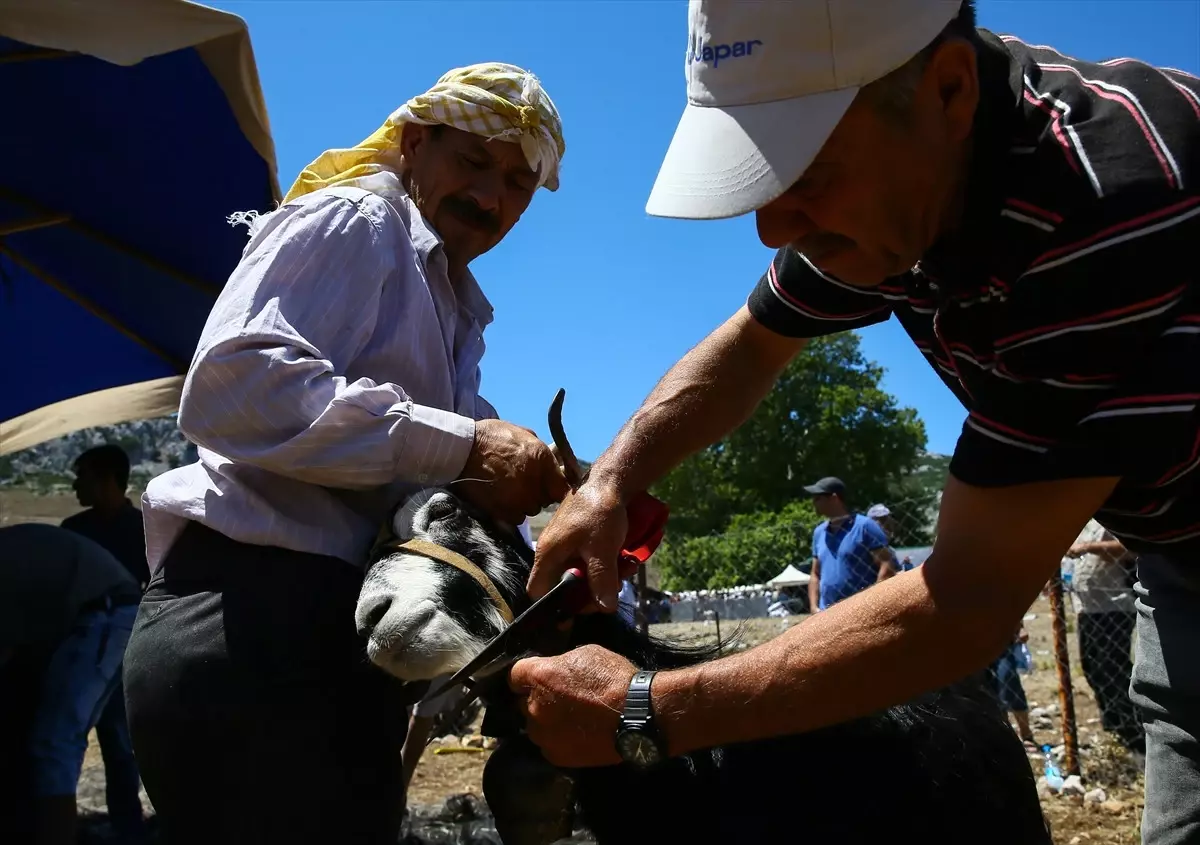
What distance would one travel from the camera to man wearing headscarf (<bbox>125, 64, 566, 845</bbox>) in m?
1.73

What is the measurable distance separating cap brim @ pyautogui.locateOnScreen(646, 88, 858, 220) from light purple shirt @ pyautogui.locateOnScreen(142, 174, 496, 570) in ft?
2.11

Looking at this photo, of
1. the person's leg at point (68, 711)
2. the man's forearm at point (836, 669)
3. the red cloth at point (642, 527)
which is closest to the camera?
the man's forearm at point (836, 669)

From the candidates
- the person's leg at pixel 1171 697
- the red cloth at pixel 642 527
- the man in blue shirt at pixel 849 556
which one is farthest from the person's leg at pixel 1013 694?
the red cloth at pixel 642 527

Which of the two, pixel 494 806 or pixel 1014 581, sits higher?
pixel 1014 581

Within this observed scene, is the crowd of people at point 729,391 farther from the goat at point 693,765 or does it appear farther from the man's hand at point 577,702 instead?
the goat at point 693,765

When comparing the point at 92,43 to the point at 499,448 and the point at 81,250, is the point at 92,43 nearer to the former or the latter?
the point at 81,250

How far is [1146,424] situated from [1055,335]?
0.54ft

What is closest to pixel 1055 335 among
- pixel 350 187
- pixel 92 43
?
pixel 350 187

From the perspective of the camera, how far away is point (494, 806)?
1.74 m

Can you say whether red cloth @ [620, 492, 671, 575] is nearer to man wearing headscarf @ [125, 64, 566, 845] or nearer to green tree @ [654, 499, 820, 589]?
man wearing headscarf @ [125, 64, 566, 845]

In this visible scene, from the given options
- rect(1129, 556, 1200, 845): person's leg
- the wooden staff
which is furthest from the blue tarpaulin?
the wooden staff

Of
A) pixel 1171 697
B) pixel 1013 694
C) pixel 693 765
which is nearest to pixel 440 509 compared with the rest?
pixel 693 765

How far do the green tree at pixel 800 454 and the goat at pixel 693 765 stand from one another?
1927 inches

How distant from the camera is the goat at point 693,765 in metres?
1.60
